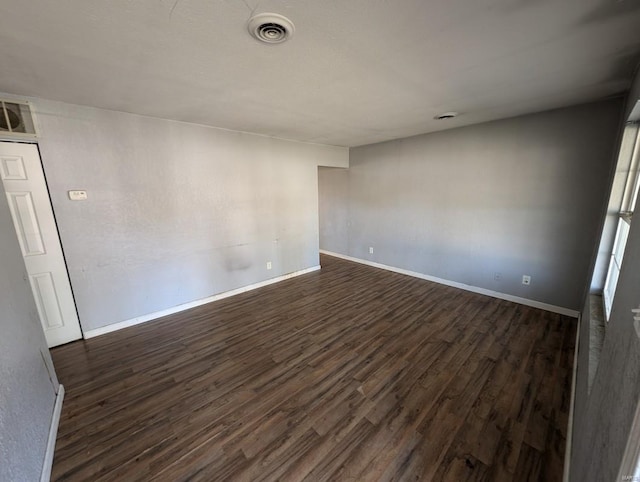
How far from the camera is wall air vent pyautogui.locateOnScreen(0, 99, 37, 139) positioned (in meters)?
2.21

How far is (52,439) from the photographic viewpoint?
1.59 metres

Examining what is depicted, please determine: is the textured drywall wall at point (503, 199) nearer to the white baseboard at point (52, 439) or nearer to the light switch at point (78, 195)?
the light switch at point (78, 195)

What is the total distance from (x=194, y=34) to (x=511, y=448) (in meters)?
3.10

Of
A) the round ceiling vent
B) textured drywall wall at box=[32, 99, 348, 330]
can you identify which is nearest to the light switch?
textured drywall wall at box=[32, 99, 348, 330]

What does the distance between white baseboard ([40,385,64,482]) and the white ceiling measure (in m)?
2.37

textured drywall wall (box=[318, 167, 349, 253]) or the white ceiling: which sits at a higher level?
the white ceiling

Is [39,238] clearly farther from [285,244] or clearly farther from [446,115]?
[446,115]

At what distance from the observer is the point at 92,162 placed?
2.63 metres

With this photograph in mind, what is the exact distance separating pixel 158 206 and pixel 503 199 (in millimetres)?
4538

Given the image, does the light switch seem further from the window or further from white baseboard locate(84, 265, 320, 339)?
the window

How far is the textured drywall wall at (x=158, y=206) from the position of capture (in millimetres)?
2574

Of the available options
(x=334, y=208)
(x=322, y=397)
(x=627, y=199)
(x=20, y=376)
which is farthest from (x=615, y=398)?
(x=334, y=208)

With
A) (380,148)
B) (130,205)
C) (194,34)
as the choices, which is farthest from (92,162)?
(380,148)

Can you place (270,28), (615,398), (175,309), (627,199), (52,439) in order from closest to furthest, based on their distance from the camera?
1. (615,398)
2. (270,28)
3. (52,439)
4. (627,199)
5. (175,309)
